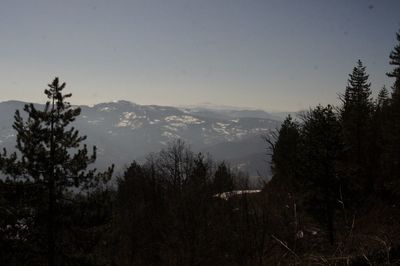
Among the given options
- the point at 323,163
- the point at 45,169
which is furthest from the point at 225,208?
the point at 45,169

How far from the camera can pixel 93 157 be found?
58.1ft

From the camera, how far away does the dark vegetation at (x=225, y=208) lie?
14.3 feet

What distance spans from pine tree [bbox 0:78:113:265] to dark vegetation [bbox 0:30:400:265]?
0.05 m

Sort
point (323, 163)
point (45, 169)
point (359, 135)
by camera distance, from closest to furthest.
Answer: point (45, 169) → point (323, 163) → point (359, 135)

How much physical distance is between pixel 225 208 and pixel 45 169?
47.0 feet

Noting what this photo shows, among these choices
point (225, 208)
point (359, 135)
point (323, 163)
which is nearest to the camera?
point (323, 163)

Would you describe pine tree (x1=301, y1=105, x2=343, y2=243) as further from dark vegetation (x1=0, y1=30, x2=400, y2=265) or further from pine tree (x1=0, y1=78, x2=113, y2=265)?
pine tree (x1=0, y1=78, x2=113, y2=265)

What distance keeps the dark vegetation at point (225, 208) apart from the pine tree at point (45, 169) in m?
0.05

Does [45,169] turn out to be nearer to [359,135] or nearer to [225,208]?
[225,208]

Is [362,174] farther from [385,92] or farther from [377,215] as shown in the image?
[385,92]

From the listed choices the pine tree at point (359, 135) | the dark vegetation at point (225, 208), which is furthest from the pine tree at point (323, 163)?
the pine tree at point (359, 135)

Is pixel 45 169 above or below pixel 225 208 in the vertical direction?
above

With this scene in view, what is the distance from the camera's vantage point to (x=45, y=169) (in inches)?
654

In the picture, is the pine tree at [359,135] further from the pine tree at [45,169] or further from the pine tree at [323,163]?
the pine tree at [45,169]
